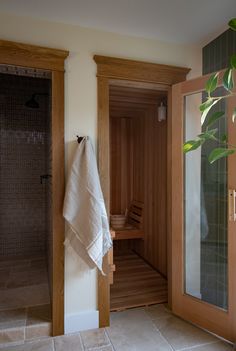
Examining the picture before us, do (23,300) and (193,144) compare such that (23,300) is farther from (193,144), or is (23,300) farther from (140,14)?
(140,14)

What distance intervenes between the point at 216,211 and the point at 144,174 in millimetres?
1684

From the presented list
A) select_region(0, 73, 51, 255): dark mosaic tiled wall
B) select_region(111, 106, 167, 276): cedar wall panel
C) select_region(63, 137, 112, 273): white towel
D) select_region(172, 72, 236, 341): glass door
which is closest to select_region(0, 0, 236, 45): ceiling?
select_region(172, 72, 236, 341): glass door

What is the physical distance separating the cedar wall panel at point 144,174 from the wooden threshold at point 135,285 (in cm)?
17

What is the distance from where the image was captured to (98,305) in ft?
6.96

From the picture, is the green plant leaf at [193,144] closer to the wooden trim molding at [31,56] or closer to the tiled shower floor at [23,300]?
the wooden trim molding at [31,56]

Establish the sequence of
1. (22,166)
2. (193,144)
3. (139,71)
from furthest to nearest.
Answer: (22,166)
(139,71)
(193,144)

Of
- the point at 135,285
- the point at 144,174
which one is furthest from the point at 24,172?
the point at 135,285

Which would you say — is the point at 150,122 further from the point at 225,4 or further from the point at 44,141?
the point at 225,4

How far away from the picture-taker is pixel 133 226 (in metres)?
3.94

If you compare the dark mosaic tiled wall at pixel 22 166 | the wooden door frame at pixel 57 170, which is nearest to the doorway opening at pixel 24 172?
the dark mosaic tiled wall at pixel 22 166

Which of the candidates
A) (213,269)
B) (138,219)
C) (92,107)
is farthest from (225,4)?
(138,219)

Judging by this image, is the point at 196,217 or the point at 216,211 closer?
the point at 216,211

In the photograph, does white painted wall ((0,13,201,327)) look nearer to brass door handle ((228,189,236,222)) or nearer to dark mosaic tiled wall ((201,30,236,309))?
dark mosaic tiled wall ((201,30,236,309))

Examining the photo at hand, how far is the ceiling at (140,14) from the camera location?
184 centimetres
